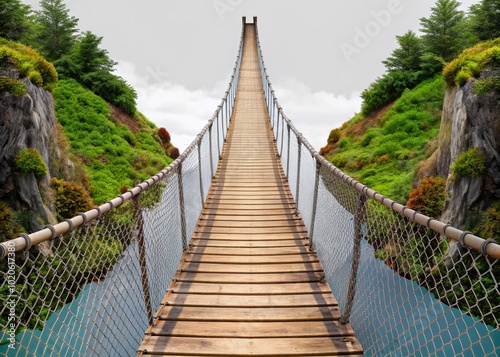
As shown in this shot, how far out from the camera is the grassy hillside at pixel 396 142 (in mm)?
12141

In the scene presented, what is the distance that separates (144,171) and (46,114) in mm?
5004

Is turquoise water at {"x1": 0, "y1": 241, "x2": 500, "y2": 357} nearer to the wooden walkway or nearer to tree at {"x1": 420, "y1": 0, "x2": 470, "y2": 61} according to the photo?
the wooden walkway

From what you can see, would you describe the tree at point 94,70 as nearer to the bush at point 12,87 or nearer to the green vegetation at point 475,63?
the bush at point 12,87

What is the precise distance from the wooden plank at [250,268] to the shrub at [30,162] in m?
6.90

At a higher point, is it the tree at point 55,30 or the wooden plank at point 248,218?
the tree at point 55,30

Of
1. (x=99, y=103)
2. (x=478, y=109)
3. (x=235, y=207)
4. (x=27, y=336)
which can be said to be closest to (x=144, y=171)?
(x=99, y=103)

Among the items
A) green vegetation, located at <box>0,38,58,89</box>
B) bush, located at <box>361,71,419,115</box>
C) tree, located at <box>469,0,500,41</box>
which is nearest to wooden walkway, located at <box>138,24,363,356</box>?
green vegetation, located at <box>0,38,58,89</box>

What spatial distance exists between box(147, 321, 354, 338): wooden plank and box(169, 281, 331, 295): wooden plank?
0.42 m

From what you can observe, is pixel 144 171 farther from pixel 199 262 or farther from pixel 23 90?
pixel 199 262

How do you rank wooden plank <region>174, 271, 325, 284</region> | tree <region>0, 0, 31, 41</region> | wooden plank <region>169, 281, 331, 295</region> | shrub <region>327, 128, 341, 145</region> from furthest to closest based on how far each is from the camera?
shrub <region>327, 128, 341, 145</region> → tree <region>0, 0, 31, 41</region> → wooden plank <region>174, 271, 325, 284</region> → wooden plank <region>169, 281, 331, 295</region>

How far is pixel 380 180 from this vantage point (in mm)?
12250

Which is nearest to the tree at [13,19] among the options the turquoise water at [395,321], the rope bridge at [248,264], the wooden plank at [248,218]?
the rope bridge at [248,264]

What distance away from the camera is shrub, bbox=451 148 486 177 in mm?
7543

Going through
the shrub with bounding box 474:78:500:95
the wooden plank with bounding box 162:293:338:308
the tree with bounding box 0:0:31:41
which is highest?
the tree with bounding box 0:0:31:41
